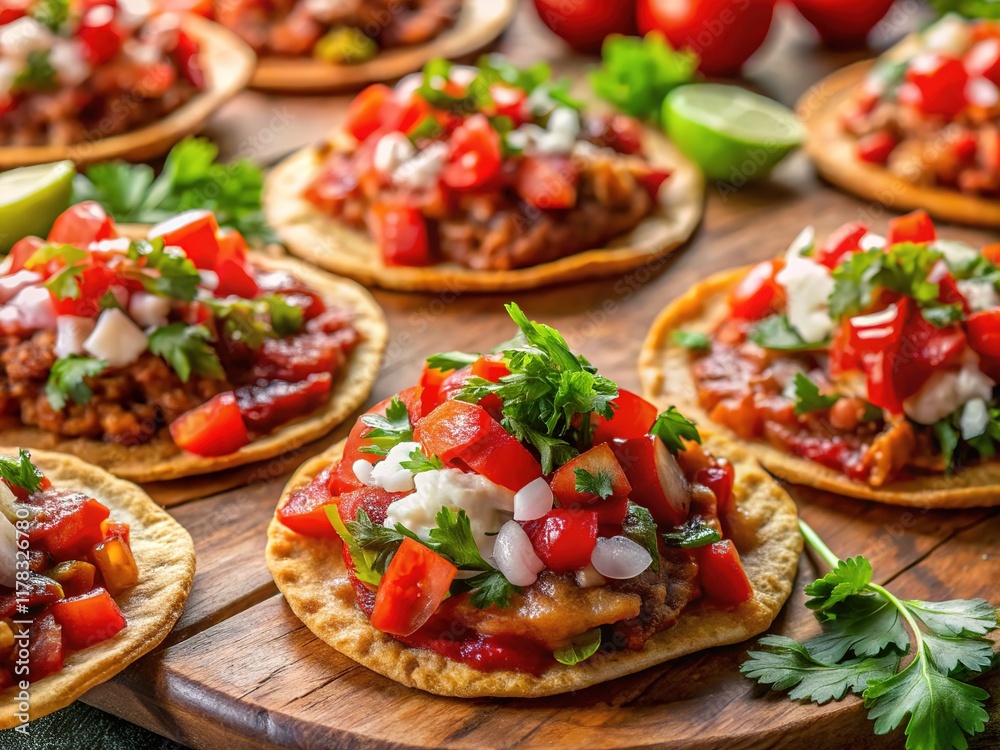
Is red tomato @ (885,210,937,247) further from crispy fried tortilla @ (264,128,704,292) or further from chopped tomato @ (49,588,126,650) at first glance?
chopped tomato @ (49,588,126,650)

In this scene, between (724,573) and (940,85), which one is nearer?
(724,573)

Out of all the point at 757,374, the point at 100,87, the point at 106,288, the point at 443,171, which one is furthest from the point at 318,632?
the point at 100,87

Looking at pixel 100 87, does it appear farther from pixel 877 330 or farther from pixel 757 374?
pixel 877 330

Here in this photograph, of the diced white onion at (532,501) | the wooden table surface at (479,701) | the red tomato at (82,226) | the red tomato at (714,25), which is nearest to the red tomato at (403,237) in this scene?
the wooden table surface at (479,701)

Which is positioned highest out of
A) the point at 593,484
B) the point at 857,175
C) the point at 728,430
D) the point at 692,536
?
the point at 593,484

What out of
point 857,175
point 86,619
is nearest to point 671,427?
point 86,619

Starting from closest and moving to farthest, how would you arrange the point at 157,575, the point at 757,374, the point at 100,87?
the point at 157,575 → the point at 757,374 → the point at 100,87

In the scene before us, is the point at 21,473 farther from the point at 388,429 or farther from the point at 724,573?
the point at 724,573
